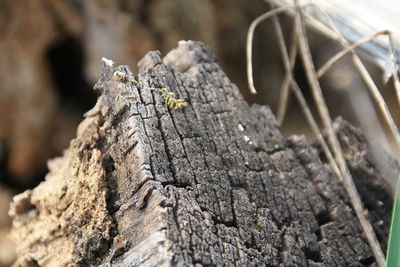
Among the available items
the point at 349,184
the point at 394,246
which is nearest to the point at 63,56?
the point at 349,184

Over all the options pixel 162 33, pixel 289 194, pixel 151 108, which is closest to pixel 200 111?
pixel 151 108

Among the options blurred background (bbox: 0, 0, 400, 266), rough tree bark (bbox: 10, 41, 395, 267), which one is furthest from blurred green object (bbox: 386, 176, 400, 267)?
blurred background (bbox: 0, 0, 400, 266)

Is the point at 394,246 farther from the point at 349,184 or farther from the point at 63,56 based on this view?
the point at 63,56

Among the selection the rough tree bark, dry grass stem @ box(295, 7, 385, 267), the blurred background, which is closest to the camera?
the rough tree bark

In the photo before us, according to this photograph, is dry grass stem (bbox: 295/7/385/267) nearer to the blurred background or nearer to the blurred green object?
the blurred green object

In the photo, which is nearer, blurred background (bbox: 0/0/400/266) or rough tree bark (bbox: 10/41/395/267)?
rough tree bark (bbox: 10/41/395/267)

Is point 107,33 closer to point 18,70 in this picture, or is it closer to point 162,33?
point 162,33

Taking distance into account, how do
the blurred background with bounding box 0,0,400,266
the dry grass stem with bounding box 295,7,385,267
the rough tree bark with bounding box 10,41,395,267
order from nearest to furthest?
the rough tree bark with bounding box 10,41,395,267 → the dry grass stem with bounding box 295,7,385,267 → the blurred background with bounding box 0,0,400,266
